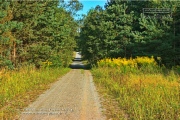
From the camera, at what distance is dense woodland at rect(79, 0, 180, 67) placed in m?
30.4

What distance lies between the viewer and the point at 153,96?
28.4 feet

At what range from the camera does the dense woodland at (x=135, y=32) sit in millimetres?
30422

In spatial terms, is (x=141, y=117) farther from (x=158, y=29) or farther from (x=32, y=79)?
(x=158, y=29)

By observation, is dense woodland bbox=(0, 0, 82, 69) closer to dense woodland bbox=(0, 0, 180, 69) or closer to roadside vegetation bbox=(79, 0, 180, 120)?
dense woodland bbox=(0, 0, 180, 69)

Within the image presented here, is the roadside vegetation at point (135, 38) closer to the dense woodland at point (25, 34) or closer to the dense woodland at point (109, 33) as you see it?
the dense woodland at point (109, 33)

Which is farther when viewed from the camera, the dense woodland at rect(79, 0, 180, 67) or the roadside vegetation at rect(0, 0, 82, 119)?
the dense woodland at rect(79, 0, 180, 67)

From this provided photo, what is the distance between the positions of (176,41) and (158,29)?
2.98 metres

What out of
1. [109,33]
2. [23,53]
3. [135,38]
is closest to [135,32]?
[135,38]

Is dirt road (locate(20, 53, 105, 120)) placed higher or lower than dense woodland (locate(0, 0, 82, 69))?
lower

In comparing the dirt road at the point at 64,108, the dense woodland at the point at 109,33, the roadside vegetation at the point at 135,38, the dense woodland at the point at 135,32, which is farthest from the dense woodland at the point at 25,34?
the dense woodland at the point at 135,32

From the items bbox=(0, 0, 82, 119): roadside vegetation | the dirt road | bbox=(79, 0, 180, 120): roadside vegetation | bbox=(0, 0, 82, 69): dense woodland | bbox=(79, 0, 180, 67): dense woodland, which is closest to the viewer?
the dirt road

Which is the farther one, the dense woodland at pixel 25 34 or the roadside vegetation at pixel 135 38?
the roadside vegetation at pixel 135 38

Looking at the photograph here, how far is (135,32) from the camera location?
109ft

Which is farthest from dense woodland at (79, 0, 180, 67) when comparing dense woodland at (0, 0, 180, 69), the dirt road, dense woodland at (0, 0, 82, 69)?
the dirt road
